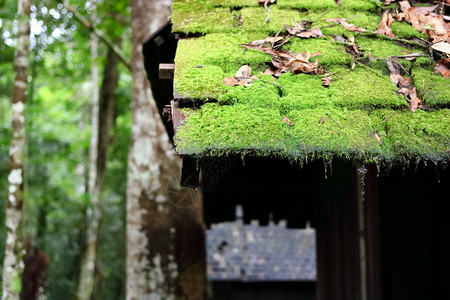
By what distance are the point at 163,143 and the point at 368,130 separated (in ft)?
11.0

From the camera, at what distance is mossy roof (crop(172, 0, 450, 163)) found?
8.78ft

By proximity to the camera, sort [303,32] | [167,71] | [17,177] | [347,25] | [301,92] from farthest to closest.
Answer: [17,177] < [347,25] < [303,32] < [167,71] < [301,92]

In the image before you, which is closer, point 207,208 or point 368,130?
point 368,130

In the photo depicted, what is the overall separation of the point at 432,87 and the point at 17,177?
4842 millimetres

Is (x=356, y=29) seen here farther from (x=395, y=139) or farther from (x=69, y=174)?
(x=69, y=174)

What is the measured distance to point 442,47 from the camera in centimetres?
339

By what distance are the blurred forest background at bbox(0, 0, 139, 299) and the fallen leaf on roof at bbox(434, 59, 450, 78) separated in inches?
310

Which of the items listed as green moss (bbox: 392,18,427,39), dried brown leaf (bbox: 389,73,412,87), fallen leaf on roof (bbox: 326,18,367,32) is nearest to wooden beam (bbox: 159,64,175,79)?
fallen leaf on roof (bbox: 326,18,367,32)

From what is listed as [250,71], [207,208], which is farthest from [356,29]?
[207,208]

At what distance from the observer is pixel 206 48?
3.34 meters

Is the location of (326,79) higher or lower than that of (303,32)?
lower

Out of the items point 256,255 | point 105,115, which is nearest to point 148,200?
point 105,115

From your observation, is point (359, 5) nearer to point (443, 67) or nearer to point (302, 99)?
point (443, 67)

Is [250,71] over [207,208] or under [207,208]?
over
